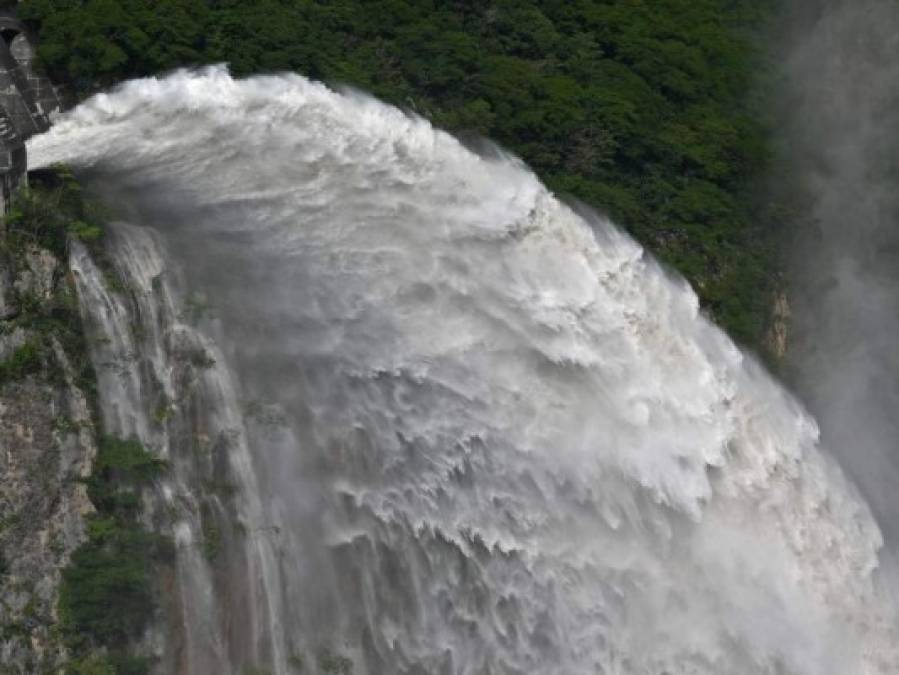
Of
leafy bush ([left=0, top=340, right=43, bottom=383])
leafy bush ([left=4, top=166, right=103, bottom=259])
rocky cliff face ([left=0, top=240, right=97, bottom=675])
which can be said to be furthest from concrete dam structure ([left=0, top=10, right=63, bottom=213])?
leafy bush ([left=0, top=340, right=43, bottom=383])

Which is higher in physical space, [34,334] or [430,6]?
[430,6]

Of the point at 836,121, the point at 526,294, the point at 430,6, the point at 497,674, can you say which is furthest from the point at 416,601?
the point at 836,121

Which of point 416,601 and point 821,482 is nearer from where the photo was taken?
point 416,601

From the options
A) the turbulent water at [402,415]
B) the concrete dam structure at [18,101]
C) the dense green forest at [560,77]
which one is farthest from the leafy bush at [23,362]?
the dense green forest at [560,77]

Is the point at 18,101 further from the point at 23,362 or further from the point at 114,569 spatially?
the point at 114,569

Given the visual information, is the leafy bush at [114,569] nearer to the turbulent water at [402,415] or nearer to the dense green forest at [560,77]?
the turbulent water at [402,415]

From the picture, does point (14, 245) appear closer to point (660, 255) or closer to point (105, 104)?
point (105, 104)
